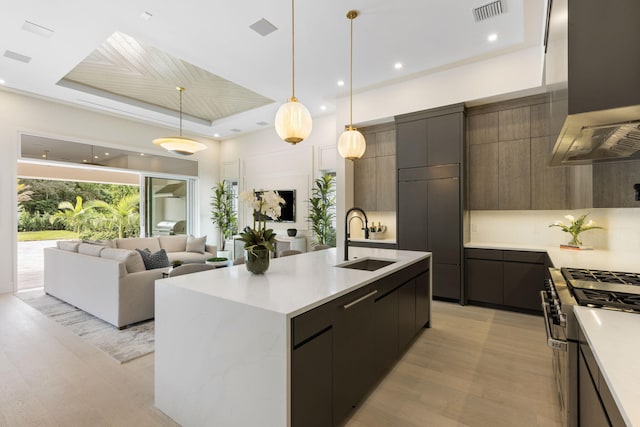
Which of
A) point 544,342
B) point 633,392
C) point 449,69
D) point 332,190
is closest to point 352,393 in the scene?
point 633,392

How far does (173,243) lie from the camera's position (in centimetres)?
685

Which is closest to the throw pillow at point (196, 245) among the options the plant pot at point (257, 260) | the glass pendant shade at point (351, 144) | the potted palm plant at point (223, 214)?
the potted palm plant at point (223, 214)

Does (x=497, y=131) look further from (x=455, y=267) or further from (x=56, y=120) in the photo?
(x=56, y=120)

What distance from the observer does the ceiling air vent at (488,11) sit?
3.06 meters

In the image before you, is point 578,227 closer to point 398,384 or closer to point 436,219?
point 436,219

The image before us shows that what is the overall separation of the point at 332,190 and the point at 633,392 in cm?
580

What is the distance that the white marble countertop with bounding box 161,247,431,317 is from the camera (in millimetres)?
1519

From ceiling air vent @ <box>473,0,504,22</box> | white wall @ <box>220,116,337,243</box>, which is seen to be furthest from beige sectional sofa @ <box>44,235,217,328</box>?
ceiling air vent @ <box>473,0,504,22</box>

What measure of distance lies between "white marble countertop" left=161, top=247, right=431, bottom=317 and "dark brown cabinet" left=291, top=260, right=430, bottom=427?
0.06 m

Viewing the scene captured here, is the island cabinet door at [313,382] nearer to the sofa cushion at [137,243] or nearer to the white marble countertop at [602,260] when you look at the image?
the white marble countertop at [602,260]

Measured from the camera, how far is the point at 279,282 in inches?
76.1

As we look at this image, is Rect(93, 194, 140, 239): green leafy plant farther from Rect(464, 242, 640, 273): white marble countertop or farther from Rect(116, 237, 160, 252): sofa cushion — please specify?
Rect(464, 242, 640, 273): white marble countertop

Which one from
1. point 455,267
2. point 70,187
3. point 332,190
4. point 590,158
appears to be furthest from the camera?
point 70,187

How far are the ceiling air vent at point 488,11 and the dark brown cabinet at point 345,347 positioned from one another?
280 cm
